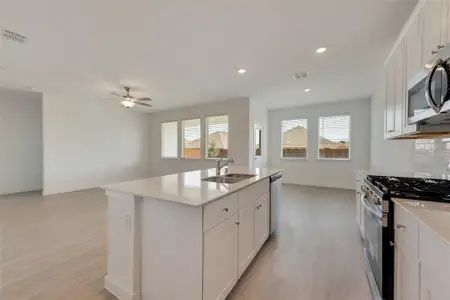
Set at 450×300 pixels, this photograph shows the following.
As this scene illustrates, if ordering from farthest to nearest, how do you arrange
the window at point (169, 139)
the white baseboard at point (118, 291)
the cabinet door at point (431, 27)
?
1. the window at point (169, 139)
2. the white baseboard at point (118, 291)
3. the cabinet door at point (431, 27)

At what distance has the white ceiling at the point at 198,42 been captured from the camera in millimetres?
2230

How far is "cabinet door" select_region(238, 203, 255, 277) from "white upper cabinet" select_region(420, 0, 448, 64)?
1.92 meters

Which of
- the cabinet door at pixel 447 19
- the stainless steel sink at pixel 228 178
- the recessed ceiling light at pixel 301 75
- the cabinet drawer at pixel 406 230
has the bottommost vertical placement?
the cabinet drawer at pixel 406 230

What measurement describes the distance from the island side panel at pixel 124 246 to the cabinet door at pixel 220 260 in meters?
0.61

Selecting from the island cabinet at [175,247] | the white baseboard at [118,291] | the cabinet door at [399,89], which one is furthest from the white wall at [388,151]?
the white baseboard at [118,291]

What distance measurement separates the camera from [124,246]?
1.71m

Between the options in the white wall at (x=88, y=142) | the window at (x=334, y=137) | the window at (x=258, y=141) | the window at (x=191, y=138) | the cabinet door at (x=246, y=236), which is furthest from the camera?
the window at (x=191, y=138)

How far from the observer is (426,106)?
150cm

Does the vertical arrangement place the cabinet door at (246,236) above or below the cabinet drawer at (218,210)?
below

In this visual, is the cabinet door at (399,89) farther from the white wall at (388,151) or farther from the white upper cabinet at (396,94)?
the white wall at (388,151)

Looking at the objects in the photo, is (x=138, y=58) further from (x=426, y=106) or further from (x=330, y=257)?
(x=330, y=257)

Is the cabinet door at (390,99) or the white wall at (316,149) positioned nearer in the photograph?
the cabinet door at (390,99)

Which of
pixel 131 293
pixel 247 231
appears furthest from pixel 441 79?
pixel 131 293

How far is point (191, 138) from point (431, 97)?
6.90 meters
